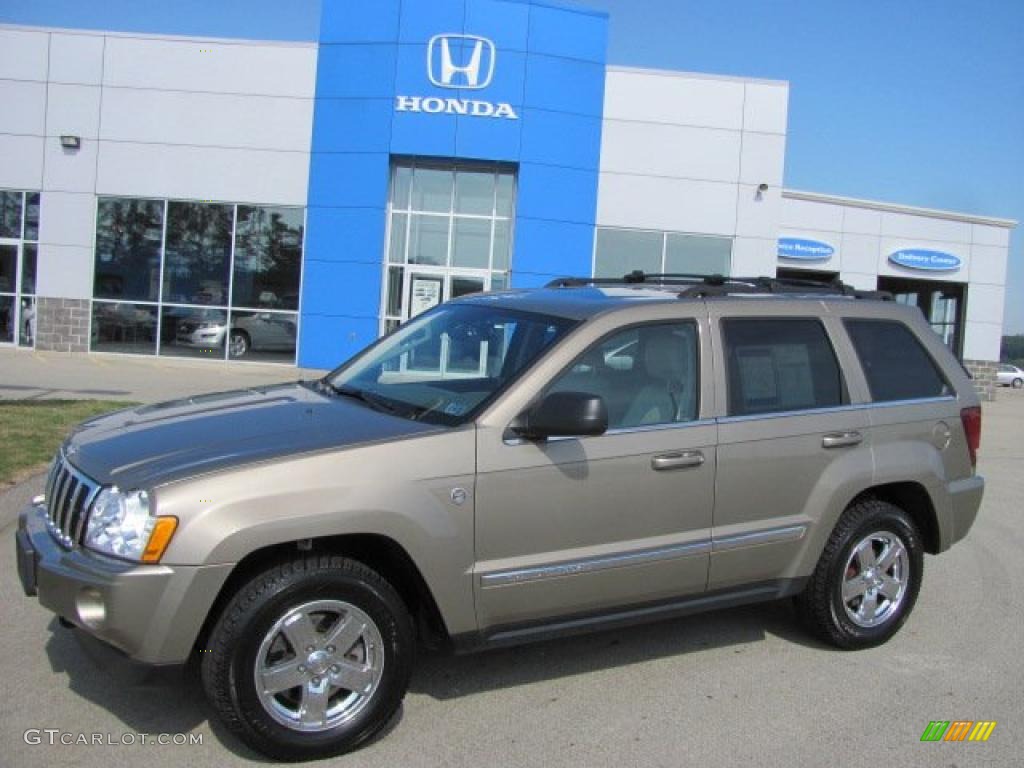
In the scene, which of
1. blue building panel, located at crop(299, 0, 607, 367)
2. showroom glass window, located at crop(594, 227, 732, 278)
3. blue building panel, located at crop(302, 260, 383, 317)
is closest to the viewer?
blue building panel, located at crop(299, 0, 607, 367)

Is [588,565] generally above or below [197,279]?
below

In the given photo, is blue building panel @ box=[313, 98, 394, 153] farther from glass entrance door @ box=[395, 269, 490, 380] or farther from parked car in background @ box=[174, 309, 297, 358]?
glass entrance door @ box=[395, 269, 490, 380]

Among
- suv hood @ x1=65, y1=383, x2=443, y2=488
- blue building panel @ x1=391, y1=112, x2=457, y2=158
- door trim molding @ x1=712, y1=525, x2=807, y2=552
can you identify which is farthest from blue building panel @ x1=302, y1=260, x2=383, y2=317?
door trim molding @ x1=712, y1=525, x2=807, y2=552

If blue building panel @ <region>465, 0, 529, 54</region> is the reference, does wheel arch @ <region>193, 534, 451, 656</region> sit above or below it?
below

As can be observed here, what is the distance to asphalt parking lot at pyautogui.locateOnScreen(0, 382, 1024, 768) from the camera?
11.8 ft

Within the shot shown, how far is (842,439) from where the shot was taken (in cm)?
469

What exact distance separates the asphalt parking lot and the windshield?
51.4 inches

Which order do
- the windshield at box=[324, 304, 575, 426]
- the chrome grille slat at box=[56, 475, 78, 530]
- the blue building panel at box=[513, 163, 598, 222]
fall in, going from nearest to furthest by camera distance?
1. the chrome grille slat at box=[56, 475, 78, 530]
2. the windshield at box=[324, 304, 575, 426]
3. the blue building panel at box=[513, 163, 598, 222]

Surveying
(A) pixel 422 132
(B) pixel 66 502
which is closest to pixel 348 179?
(A) pixel 422 132

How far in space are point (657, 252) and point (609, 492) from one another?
17.4 m

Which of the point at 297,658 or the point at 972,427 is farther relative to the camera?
the point at 972,427

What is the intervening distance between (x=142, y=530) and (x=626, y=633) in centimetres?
272

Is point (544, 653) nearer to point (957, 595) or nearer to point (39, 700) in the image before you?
point (39, 700)

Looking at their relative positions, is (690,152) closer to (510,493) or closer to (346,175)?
(346,175)
